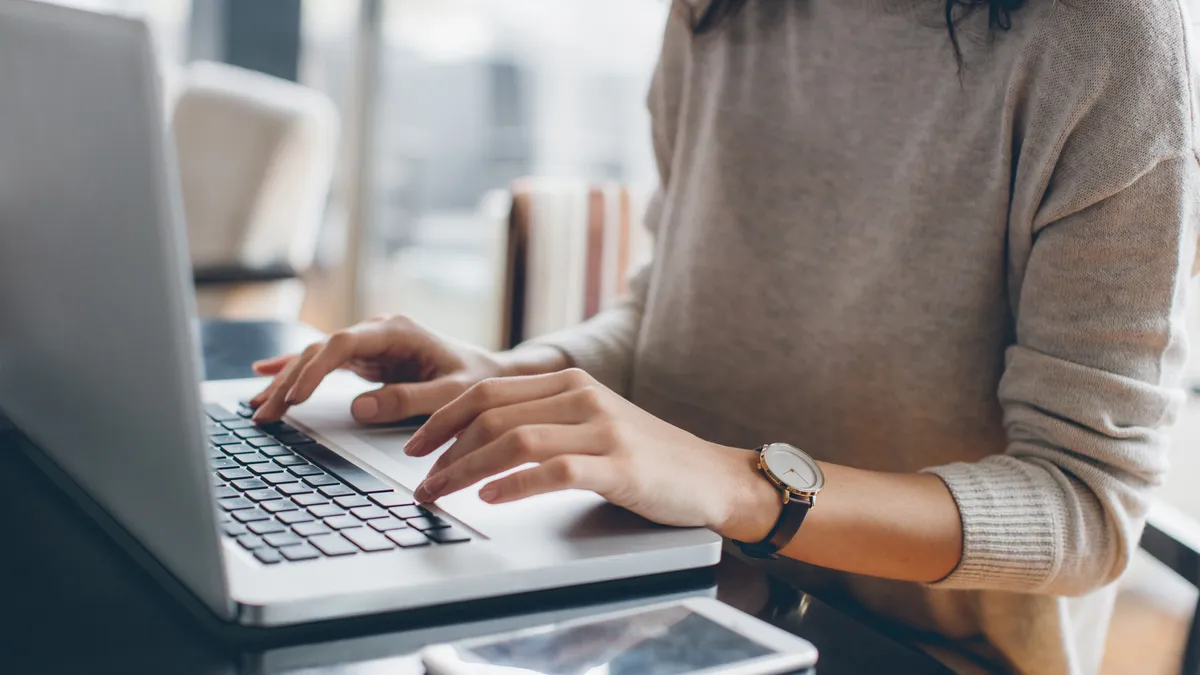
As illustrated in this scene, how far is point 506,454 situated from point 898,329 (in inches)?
16.3

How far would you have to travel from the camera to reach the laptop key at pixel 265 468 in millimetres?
598

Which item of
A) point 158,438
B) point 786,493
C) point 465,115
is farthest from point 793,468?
point 465,115

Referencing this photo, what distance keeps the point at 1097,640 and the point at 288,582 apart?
2.34 feet

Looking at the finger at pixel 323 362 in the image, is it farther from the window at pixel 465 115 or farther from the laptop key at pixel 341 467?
the window at pixel 465 115

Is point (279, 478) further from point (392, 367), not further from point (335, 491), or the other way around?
point (392, 367)

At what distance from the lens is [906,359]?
0.85 meters

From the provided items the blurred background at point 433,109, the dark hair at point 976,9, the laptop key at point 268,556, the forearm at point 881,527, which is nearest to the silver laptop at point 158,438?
the laptop key at point 268,556

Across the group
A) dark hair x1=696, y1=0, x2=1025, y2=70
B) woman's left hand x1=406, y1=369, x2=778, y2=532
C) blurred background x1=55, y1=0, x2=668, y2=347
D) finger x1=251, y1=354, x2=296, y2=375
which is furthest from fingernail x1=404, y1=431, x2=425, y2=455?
blurred background x1=55, y1=0, x2=668, y2=347

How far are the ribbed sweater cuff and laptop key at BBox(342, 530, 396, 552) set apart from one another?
35 cm

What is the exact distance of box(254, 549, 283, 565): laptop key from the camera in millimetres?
469

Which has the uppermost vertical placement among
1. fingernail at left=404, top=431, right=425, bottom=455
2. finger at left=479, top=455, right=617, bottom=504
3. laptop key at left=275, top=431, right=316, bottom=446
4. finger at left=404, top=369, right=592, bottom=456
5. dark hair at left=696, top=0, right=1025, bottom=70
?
dark hair at left=696, top=0, right=1025, bottom=70

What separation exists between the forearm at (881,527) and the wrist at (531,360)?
30 cm

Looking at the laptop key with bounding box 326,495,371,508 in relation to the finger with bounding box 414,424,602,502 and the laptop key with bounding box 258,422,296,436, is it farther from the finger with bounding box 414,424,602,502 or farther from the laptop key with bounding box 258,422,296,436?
the laptop key with bounding box 258,422,296,436

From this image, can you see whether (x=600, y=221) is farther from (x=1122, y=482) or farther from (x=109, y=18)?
(x=109, y=18)
